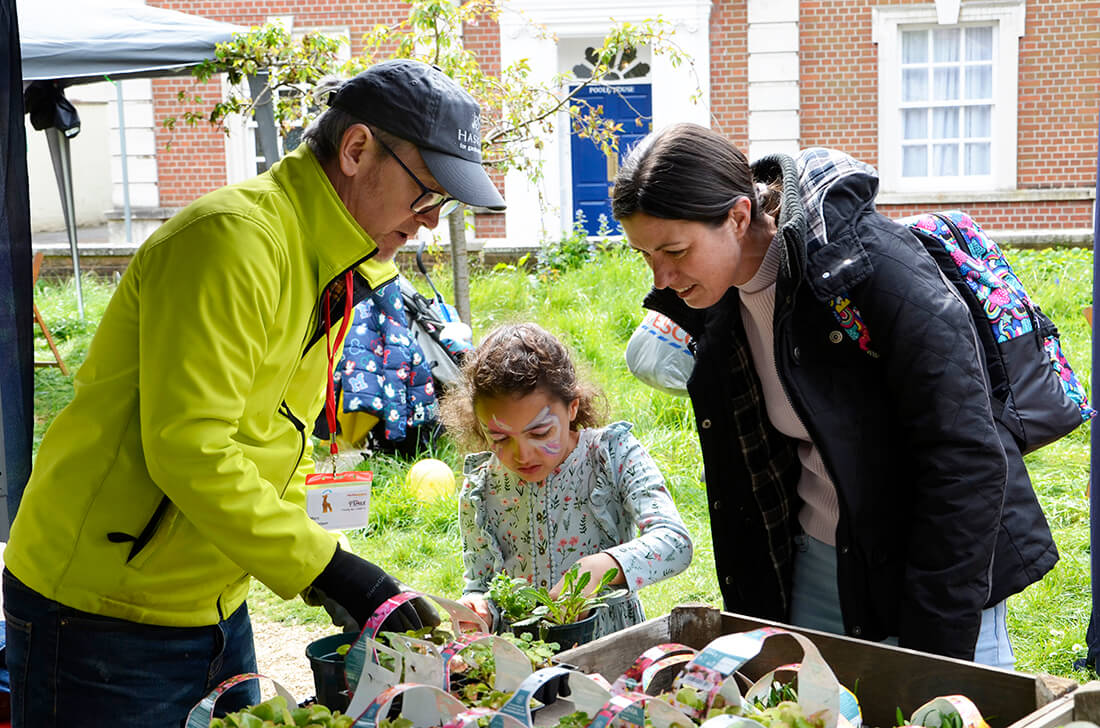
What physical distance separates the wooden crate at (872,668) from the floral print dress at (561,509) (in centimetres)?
49

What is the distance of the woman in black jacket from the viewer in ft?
5.76

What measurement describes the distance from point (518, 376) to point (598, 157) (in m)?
9.50

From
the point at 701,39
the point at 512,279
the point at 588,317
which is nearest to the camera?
the point at 588,317

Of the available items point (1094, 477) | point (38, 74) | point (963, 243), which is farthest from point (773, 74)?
point (963, 243)

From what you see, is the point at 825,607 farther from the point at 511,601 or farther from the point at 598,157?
the point at 598,157

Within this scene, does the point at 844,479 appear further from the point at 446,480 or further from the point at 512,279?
the point at 512,279

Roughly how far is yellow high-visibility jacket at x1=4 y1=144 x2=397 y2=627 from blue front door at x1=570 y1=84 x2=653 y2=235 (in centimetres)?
973

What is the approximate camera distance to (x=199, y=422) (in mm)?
1602

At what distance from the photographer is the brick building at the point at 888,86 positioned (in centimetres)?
1099

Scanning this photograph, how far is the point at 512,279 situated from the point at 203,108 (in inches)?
173

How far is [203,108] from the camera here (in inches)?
453

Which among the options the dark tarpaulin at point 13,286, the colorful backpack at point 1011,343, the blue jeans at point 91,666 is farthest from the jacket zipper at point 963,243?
the dark tarpaulin at point 13,286

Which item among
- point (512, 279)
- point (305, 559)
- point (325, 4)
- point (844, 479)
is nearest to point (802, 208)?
point (844, 479)

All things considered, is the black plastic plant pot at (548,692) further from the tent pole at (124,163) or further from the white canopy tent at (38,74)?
the tent pole at (124,163)
